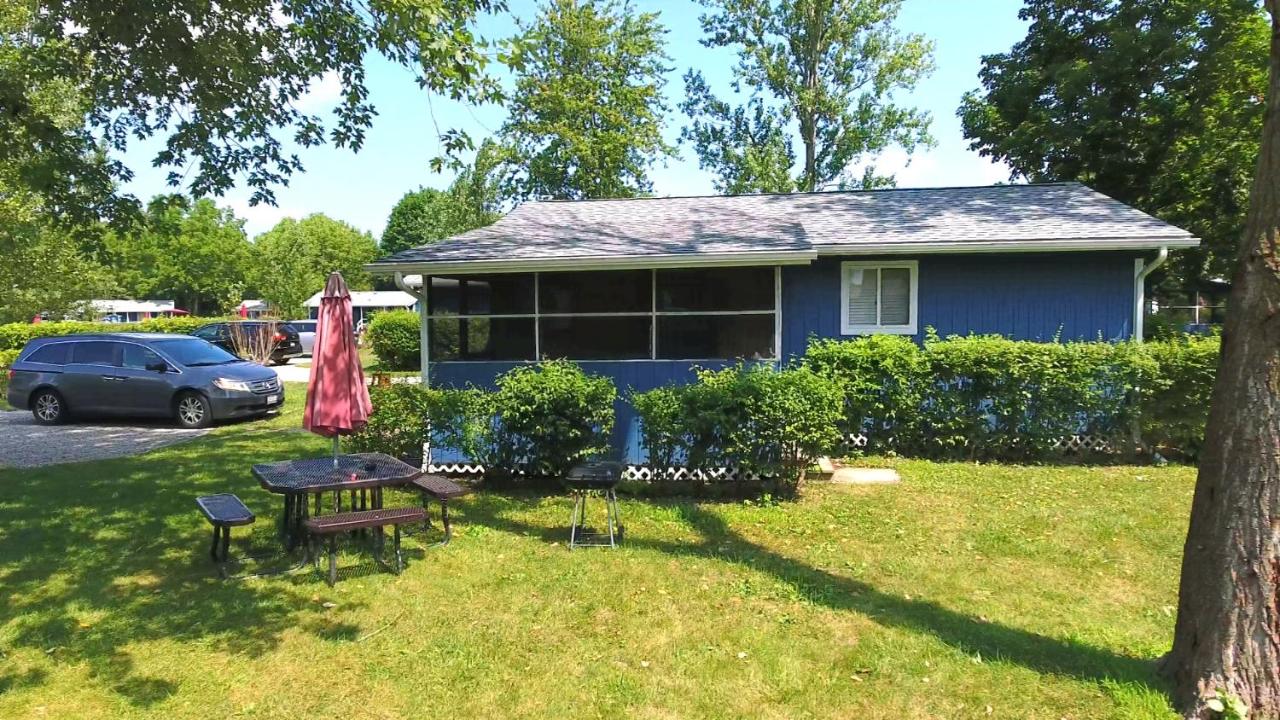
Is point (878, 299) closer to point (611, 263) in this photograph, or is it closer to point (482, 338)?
point (611, 263)

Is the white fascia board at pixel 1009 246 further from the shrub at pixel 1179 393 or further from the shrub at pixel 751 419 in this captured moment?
the shrub at pixel 751 419

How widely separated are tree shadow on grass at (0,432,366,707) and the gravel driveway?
147 centimetres

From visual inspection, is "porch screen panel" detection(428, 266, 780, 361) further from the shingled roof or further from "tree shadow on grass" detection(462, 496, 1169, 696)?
"tree shadow on grass" detection(462, 496, 1169, 696)

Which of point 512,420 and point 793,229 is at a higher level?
point 793,229

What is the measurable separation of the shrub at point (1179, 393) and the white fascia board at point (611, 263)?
4.37 metres

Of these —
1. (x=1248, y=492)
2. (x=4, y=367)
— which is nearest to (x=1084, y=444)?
(x=1248, y=492)

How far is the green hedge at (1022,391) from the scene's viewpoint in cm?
880

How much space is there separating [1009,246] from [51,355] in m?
16.2

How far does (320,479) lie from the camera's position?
5.58m

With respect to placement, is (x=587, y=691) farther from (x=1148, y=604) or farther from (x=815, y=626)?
(x=1148, y=604)

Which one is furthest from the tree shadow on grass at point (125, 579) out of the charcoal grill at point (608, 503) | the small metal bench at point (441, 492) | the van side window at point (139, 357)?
the van side window at point (139, 357)

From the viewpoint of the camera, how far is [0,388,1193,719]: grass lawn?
367 cm

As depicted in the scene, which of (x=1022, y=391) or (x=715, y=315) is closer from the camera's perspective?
(x=1022, y=391)

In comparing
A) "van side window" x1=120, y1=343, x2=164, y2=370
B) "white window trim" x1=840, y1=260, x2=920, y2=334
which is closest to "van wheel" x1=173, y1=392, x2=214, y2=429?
"van side window" x1=120, y1=343, x2=164, y2=370
